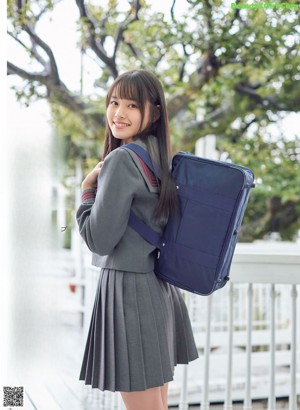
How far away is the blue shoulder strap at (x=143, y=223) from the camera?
5.06 ft

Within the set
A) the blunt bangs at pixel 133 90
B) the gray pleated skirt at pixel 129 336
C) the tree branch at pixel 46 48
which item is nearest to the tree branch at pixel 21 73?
the tree branch at pixel 46 48

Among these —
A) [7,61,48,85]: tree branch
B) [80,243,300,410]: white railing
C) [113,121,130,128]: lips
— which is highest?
[7,61,48,85]: tree branch

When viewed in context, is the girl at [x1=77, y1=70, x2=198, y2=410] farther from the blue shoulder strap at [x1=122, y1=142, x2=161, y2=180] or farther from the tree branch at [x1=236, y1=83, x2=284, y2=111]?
the tree branch at [x1=236, y1=83, x2=284, y2=111]

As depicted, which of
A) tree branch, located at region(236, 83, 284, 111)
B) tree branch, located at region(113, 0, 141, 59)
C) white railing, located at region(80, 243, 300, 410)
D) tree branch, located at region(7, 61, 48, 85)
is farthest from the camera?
tree branch, located at region(236, 83, 284, 111)

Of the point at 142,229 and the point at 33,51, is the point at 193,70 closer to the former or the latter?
the point at 33,51

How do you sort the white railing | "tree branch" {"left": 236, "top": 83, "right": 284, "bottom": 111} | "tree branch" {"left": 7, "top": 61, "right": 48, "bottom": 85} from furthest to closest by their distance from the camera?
"tree branch" {"left": 236, "top": 83, "right": 284, "bottom": 111}
"tree branch" {"left": 7, "top": 61, "right": 48, "bottom": 85}
the white railing

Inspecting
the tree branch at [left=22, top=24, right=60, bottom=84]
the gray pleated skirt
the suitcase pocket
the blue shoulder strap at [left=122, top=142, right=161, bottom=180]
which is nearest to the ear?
the blue shoulder strap at [left=122, top=142, right=161, bottom=180]

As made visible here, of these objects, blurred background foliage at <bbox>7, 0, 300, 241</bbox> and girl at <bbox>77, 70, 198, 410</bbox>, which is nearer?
girl at <bbox>77, 70, 198, 410</bbox>

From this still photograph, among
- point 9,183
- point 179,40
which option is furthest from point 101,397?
point 179,40

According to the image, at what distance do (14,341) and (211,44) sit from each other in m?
2.14

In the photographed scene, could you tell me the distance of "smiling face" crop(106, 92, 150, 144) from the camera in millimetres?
1595

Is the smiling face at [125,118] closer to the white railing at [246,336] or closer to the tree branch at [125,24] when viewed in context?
the white railing at [246,336]

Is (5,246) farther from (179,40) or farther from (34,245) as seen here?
(179,40)

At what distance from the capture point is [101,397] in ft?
9.15
